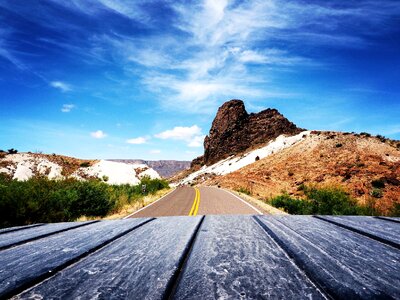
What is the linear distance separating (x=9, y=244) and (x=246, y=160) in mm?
78664

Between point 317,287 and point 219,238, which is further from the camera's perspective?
point 219,238

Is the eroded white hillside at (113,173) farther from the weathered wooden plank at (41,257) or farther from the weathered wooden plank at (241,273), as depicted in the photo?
the weathered wooden plank at (241,273)

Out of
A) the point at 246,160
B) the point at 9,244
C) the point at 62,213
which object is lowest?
the point at 62,213

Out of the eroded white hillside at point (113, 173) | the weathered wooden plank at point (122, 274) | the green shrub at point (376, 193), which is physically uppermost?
the eroded white hillside at point (113, 173)

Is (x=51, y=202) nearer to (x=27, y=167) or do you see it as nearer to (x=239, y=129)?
(x=27, y=167)

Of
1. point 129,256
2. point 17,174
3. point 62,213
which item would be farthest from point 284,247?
point 17,174

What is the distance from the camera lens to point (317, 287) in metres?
0.92

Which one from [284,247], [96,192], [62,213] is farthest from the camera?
[96,192]

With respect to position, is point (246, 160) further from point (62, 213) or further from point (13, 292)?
point (13, 292)

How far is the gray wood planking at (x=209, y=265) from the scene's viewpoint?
2.94 ft

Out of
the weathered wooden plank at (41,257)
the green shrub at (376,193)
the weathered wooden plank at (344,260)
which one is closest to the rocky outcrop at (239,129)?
the green shrub at (376,193)

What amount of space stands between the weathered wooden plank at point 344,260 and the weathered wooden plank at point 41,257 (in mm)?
1029

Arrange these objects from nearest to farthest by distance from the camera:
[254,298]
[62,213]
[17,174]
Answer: [254,298], [62,213], [17,174]

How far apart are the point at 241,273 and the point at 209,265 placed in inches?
6.1
